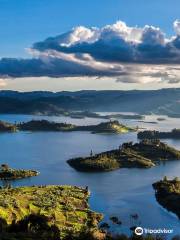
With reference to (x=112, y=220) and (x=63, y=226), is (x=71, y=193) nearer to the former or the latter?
(x=112, y=220)

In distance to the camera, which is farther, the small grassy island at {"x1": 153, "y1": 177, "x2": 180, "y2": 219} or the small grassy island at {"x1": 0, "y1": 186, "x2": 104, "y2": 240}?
the small grassy island at {"x1": 153, "y1": 177, "x2": 180, "y2": 219}

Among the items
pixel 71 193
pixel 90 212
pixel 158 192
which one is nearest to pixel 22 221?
pixel 90 212

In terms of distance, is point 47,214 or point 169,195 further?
point 169,195

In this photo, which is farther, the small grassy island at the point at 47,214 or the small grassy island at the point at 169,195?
the small grassy island at the point at 169,195

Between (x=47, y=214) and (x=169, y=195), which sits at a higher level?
(x=47, y=214)
